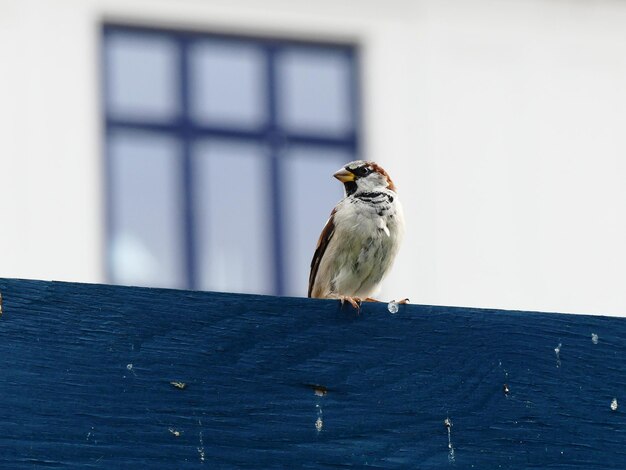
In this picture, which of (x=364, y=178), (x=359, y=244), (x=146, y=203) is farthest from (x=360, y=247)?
(x=146, y=203)

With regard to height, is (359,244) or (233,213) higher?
(233,213)

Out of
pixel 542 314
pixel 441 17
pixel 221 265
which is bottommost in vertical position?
pixel 542 314

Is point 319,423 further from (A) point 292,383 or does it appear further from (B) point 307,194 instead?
(B) point 307,194

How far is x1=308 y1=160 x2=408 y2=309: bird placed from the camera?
13.9ft

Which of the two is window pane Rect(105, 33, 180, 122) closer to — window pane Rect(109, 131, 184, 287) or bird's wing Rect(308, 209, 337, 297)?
window pane Rect(109, 131, 184, 287)

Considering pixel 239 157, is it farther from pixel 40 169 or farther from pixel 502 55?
pixel 502 55

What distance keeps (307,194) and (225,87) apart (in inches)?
24.1

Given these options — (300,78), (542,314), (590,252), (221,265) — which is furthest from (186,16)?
(542,314)

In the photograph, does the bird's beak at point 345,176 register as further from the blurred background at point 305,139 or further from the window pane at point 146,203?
the window pane at point 146,203

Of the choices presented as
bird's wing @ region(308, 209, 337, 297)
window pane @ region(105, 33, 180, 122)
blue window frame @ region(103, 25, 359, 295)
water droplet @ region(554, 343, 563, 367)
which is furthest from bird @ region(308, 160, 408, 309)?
window pane @ region(105, 33, 180, 122)

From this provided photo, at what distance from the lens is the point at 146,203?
333 inches

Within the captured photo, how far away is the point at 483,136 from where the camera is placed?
9172 mm

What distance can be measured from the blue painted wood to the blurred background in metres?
6.00

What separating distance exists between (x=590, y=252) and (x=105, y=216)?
2374mm
